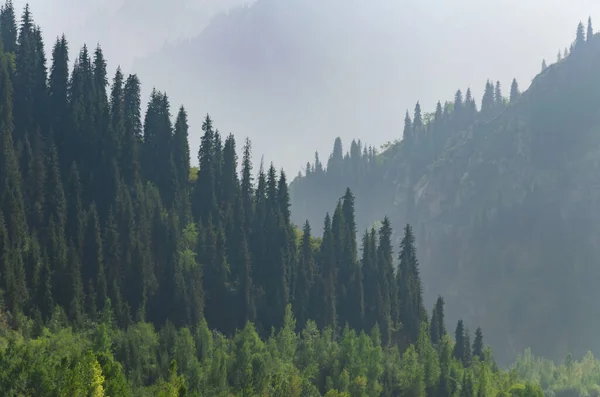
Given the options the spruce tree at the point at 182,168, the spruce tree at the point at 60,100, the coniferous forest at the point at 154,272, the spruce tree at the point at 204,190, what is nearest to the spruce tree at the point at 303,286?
the coniferous forest at the point at 154,272

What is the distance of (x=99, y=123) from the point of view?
184 meters

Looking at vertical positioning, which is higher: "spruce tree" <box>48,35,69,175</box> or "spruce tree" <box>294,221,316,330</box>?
"spruce tree" <box>48,35,69,175</box>

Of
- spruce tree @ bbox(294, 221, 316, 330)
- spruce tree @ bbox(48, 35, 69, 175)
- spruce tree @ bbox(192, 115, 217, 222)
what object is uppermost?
spruce tree @ bbox(48, 35, 69, 175)

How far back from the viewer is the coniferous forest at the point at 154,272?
136375 millimetres

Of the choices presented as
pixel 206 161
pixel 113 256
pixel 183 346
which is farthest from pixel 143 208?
pixel 183 346

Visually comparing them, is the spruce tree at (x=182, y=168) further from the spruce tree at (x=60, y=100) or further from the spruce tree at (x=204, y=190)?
the spruce tree at (x=60, y=100)

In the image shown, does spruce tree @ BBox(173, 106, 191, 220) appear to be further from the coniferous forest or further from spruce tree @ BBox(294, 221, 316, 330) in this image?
spruce tree @ BBox(294, 221, 316, 330)

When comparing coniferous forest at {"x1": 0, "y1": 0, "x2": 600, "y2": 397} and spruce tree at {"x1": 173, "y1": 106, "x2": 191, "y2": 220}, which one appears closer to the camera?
coniferous forest at {"x1": 0, "y1": 0, "x2": 600, "y2": 397}

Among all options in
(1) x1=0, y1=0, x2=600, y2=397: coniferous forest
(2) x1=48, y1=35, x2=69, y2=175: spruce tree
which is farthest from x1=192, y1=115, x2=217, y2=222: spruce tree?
(2) x1=48, y1=35, x2=69, y2=175: spruce tree

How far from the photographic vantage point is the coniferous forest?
13638 cm

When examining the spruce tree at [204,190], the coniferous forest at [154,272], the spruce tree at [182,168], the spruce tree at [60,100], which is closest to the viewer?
the coniferous forest at [154,272]

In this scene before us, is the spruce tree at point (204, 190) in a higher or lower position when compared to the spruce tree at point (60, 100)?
lower

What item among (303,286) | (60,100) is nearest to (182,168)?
(60,100)

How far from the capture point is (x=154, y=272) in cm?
17112
